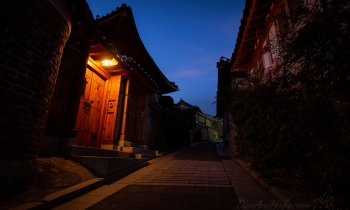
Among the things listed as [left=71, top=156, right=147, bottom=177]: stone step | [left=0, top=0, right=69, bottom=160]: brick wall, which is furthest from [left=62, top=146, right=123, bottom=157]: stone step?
[left=0, top=0, right=69, bottom=160]: brick wall

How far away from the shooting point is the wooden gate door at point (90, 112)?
6.41 meters

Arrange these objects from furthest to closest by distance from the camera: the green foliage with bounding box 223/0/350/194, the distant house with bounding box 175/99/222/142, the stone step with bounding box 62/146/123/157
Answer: the distant house with bounding box 175/99/222/142 < the stone step with bounding box 62/146/123/157 < the green foliage with bounding box 223/0/350/194

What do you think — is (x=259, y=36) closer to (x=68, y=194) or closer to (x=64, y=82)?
(x=64, y=82)

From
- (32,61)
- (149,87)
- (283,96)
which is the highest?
(149,87)

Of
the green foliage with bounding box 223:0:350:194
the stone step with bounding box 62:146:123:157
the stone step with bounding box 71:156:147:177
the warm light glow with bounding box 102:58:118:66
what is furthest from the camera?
the warm light glow with bounding box 102:58:118:66

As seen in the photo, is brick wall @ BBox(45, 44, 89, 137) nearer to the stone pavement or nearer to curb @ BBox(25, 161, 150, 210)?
curb @ BBox(25, 161, 150, 210)

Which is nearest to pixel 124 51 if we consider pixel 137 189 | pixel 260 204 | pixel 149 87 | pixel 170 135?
pixel 149 87

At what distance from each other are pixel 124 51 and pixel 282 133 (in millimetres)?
8861

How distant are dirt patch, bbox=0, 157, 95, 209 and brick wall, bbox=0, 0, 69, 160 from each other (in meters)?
0.46

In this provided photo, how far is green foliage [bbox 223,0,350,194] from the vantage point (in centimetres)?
197

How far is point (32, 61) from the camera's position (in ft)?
10.9

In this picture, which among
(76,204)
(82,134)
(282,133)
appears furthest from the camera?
(82,134)

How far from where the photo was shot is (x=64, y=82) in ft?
17.8

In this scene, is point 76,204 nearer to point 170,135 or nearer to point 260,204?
point 260,204
